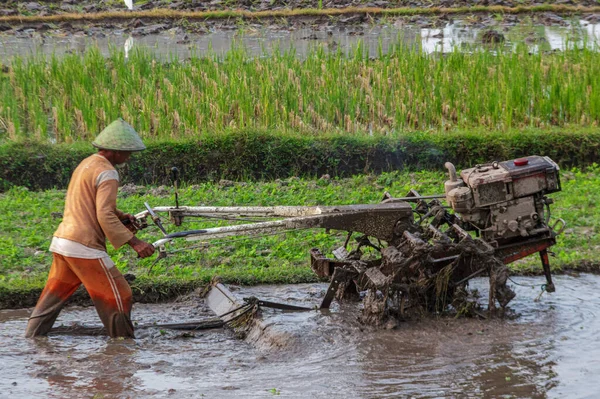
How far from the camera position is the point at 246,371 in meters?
5.15

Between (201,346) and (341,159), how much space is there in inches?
182

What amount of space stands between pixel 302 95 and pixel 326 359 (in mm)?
6366

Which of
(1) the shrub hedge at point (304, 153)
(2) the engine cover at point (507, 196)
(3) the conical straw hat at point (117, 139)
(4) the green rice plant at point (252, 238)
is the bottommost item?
(4) the green rice plant at point (252, 238)

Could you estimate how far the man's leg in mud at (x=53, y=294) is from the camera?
5551 millimetres

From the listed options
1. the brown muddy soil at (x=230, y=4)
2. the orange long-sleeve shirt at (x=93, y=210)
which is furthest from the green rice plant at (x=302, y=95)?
the brown muddy soil at (x=230, y=4)

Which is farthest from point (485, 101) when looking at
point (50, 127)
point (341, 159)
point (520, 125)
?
point (50, 127)

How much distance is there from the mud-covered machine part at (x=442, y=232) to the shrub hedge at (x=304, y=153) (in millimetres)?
3880

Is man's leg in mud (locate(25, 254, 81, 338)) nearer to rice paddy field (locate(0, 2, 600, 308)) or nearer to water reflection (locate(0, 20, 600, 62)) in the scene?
rice paddy field (locate(0, 2, 600, 308))

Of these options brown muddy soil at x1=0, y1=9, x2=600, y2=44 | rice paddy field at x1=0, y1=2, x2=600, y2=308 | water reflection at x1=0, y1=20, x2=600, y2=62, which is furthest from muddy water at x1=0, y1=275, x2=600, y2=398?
brown muddy soil at x1=0, y1=9, x2=600, y2=44

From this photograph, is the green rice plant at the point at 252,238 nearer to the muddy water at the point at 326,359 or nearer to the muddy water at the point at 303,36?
the muddy water at the point at 326,359

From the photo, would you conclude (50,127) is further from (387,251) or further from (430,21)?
(430,21)

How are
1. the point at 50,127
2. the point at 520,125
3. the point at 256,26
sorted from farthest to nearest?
the point at 256,26 → the point at 50,127 → the point at 520,125

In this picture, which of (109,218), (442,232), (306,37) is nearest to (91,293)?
(109,218)

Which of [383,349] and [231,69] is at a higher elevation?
[231,69]
